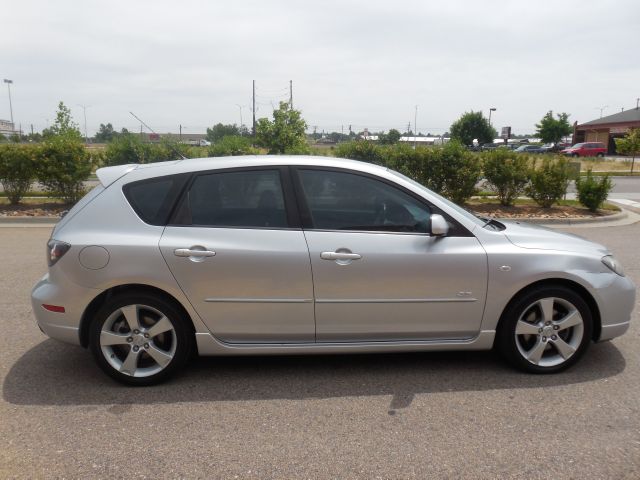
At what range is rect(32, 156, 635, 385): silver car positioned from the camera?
363 centimetres

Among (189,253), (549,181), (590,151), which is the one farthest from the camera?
(590,151)

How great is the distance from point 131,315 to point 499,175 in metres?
10.9

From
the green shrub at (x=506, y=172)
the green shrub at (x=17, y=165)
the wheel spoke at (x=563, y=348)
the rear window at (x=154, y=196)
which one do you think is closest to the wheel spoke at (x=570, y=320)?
the wheel spoke at (x=563, y=348)

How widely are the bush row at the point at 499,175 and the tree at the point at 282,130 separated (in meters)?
7.42

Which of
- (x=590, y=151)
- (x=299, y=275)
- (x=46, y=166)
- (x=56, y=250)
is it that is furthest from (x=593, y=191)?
(x=590, y=151)

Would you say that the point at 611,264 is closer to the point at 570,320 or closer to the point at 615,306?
the point at 615,306

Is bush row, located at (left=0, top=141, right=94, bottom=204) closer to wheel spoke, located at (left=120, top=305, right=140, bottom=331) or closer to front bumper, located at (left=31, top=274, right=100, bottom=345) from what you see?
front bumper, located at (left=31, top=274, right=100, bottom=345)

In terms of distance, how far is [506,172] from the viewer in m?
12.7

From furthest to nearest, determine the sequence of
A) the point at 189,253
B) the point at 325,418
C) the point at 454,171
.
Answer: the point at 454,171 → the point at 189,253 → the point at 325,418

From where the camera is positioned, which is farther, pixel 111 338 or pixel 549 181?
pixel 549 181

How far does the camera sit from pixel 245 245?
365 cm

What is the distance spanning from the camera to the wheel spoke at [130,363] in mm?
3688

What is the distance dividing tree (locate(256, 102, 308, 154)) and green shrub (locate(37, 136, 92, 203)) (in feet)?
27.0

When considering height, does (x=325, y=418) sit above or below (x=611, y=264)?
below
